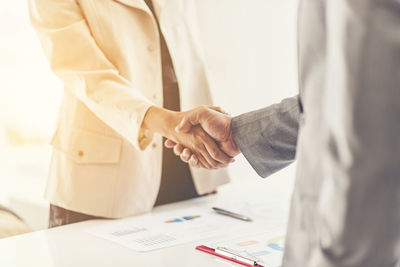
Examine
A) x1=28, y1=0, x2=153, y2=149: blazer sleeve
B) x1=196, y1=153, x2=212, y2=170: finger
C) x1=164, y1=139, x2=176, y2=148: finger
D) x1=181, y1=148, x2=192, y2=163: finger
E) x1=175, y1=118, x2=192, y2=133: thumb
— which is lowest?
x1=196, y1=153, x2=212, y2=170: finger

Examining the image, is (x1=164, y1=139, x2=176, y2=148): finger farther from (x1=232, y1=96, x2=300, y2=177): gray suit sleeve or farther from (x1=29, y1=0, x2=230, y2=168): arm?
(x1=232, y1=96, x2=300, y2=177): gray suit sleeve

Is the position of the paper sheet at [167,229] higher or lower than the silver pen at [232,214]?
lower

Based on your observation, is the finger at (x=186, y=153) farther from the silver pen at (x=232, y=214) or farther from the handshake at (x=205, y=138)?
the silver pen at (x=232, y=214)

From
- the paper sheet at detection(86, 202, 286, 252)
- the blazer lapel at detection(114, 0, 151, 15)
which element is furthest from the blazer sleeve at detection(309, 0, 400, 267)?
the blazer lapel at detection(114, 0, 151, 15)

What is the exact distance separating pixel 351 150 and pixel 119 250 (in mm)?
599

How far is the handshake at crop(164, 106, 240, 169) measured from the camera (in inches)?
46.9

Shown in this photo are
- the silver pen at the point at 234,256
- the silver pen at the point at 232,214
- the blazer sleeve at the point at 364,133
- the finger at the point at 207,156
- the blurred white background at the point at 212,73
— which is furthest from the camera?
the blurred white background at the point at 212,73

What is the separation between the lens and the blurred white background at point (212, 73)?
7.48 ft

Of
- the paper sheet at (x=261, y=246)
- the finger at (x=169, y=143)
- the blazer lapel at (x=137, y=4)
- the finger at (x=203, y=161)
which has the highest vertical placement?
the blazer lapel at (x=137, y=4)

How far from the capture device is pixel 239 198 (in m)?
1.36

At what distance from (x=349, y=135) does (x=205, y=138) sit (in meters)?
0.82

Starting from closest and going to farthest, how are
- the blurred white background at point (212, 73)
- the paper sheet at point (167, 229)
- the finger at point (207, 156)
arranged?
the paper sheet at point (167, 229)
the finger at point (207, 156)
the blurred white background at point (212, 73)

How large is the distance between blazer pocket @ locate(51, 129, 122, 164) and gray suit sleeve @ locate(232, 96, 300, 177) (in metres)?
0.34

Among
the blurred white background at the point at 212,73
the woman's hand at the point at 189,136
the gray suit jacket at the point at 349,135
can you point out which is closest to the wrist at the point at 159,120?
the woman's hand at the point at 189,136
